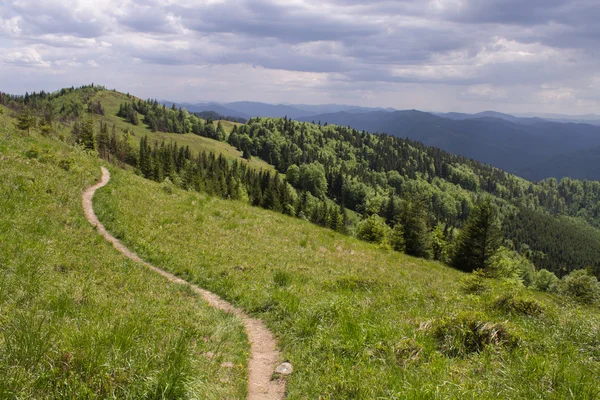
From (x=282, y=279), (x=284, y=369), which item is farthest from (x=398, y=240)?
(x=284, y=369)

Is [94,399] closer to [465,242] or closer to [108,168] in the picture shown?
[108,168]

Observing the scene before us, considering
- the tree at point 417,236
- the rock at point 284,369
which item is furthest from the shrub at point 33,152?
the tree at point 417,236

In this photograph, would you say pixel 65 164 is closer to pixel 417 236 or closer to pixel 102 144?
pixel 417 236

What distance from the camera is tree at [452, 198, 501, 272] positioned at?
160ft

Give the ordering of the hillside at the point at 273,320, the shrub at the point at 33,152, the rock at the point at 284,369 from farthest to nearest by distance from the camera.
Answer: the shrub at the point at 33,152 → the rock at the point at 284,369 → the hillside at the point at 273,320

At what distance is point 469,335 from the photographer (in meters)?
7.57

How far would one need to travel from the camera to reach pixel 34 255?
1023cm

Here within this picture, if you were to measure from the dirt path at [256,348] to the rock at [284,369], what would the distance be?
0.51 ft

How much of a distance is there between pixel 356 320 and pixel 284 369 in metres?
2.30

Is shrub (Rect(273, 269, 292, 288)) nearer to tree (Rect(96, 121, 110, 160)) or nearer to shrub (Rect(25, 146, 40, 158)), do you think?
shrub (Rect(25, 146, 40, 158))

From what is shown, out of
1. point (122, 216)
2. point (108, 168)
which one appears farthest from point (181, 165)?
point (122, 216)

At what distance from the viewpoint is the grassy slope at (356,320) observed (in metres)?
5.84

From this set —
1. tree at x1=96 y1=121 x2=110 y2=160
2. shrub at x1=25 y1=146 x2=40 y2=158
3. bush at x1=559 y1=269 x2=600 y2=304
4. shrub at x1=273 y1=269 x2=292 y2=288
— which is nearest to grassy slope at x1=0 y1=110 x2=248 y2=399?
shrub at x1=273 y1=269 x2=292 y2=288

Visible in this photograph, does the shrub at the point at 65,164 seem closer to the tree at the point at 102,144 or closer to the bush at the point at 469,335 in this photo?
the bush at the point at 469,335
